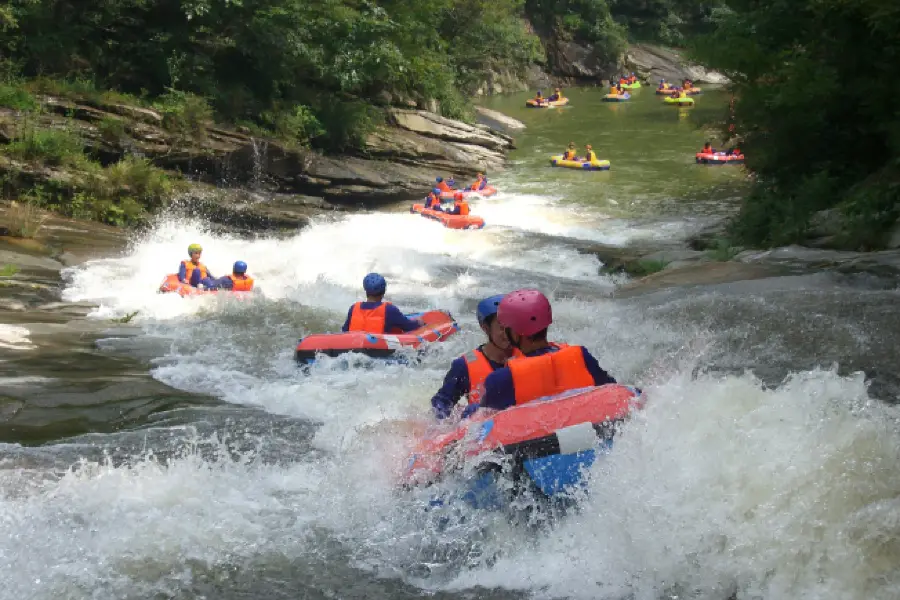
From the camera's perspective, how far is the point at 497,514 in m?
4.25

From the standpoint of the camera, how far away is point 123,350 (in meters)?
8.29

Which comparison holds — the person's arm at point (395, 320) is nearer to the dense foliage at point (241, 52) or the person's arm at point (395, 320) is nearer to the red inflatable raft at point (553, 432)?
the red inflatable raft at point (553, 432)

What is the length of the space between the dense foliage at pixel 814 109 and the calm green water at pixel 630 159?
49.3 inches

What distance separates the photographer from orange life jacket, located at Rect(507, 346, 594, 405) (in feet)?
14.6

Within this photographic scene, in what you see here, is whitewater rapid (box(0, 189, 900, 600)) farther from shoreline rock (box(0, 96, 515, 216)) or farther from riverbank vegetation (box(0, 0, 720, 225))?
shoreline rock (box(0, 96, 515, 216))

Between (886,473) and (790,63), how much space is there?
8.40m

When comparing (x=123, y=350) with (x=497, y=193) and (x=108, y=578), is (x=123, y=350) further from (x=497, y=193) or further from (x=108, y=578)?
(x=497, y=193)

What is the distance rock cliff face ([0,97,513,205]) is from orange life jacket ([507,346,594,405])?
41.2ft

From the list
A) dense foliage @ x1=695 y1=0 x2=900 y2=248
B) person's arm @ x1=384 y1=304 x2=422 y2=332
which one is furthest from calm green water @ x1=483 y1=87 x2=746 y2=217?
person's arm @ x1=384 y1=304 x2=422 y2=332

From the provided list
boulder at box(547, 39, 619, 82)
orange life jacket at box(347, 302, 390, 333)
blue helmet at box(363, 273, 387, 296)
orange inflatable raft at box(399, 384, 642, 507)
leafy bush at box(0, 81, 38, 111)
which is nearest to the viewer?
orange inflatable raft at box(399, 384, 642, 507)

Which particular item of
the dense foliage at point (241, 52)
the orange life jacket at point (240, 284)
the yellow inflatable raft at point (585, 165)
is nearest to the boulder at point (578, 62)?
the yellow inflatable raft at point (585, 165)

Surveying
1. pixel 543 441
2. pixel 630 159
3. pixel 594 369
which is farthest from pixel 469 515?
pixel 630 159

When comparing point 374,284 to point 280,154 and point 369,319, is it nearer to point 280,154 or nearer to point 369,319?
point 369,319

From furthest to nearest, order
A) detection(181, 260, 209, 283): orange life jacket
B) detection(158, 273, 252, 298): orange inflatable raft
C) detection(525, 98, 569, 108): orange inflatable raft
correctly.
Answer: detection(525, 98, 569, 108): orange inflatable raft → detection(181, 260, 209, 283): orange life jacket → detection(158, 273, 252, 298): orange inflatable raft
